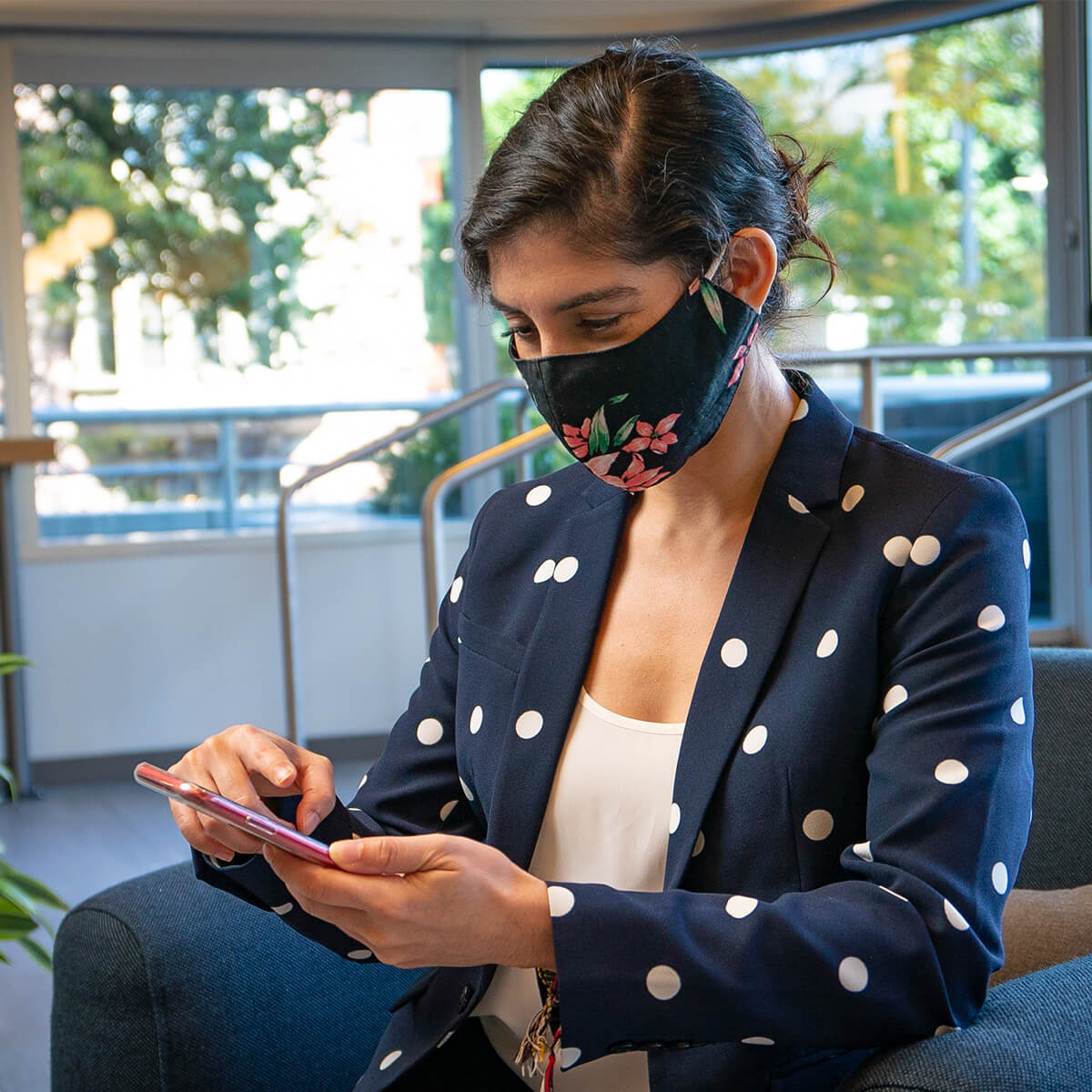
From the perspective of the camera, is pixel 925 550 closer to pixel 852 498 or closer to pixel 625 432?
pixel 852 498

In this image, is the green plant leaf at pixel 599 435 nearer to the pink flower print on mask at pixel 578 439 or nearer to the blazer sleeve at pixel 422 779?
the pink flower print on mask at pixel 578 439

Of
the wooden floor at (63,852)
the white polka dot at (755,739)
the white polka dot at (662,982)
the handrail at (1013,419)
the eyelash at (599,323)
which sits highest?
the eyelash at (599,323)

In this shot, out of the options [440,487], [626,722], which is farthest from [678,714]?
[440,487]

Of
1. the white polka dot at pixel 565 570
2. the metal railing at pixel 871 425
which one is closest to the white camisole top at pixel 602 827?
the white polka dot at pixel 565 570

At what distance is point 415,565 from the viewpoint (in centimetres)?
470

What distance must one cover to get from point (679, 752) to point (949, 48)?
12.8 ft

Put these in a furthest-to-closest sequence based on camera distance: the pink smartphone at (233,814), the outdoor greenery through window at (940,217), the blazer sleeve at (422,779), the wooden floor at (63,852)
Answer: the outdoor greenery through window at (940,217), the wooden floor at (63,852), the blazer sleeve at (422,779), the pink smartphone at (233,814)

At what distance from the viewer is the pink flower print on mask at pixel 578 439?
111cm

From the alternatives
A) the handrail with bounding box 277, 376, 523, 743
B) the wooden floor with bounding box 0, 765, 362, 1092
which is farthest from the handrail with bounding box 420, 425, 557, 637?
the wooden floor with bounding box 0, 765, 362, 1092

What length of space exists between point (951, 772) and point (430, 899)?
0.36 m

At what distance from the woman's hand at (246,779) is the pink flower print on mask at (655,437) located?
1.19 ft

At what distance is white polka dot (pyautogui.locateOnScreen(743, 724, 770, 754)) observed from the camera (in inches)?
39.6

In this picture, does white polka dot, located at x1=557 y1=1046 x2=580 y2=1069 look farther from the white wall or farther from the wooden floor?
the white wall

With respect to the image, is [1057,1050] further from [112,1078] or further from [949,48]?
[949,48]
